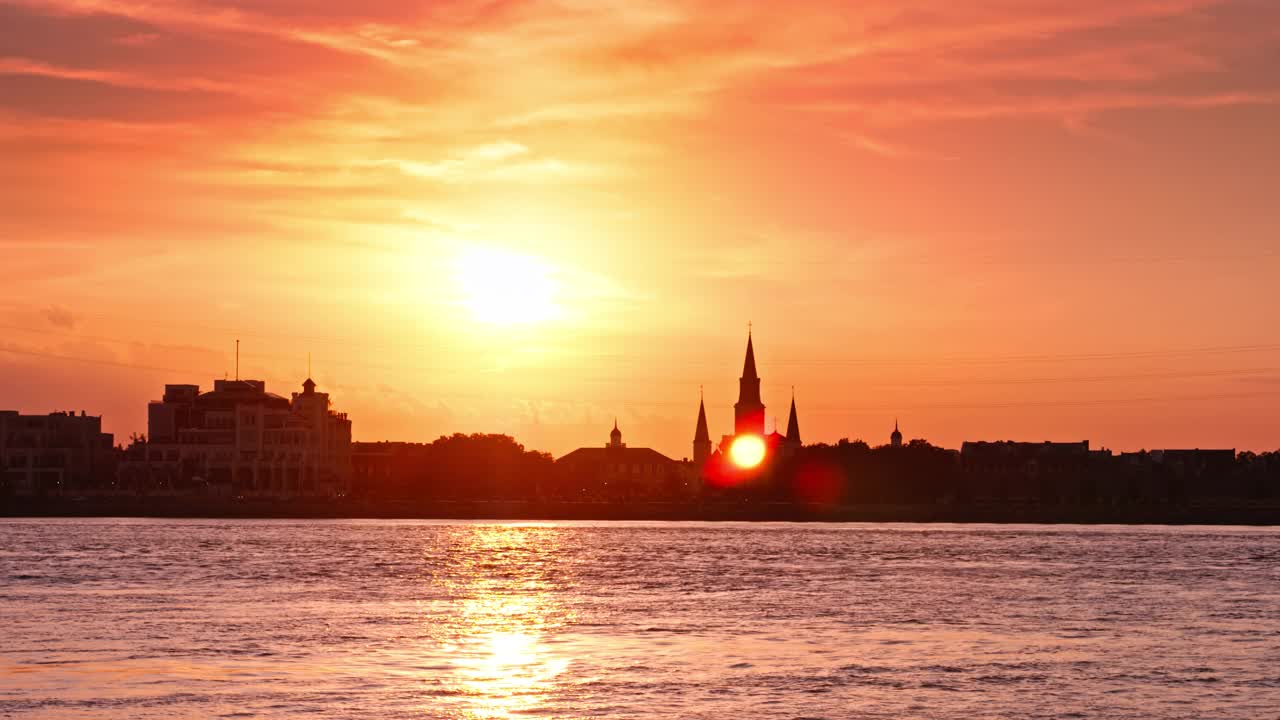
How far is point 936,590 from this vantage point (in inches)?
3484

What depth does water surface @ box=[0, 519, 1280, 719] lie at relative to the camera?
141 ft

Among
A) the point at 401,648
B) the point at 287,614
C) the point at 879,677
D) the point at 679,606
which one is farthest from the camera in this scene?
the point at 679,606

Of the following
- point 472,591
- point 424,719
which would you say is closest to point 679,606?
point 472,591

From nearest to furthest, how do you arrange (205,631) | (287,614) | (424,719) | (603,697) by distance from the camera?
(424,719) < (603,697) < (205,631) < (287,614)

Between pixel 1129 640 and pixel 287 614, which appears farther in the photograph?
pixel 287 614

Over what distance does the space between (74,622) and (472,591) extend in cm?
2784

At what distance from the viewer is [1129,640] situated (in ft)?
198

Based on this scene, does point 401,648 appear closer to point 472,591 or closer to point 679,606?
point 679,606

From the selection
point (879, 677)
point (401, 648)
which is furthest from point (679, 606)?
point (879, 677)

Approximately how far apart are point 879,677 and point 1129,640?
15936 mm

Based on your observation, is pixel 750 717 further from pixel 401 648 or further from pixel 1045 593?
pixel 1045 593

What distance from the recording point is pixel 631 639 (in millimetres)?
58812

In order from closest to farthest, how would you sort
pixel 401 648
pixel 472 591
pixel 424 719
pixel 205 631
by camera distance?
pixel 424 719, pixel 401 648, pixel 205 631, pixel 472 591

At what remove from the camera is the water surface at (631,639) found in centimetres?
4294
